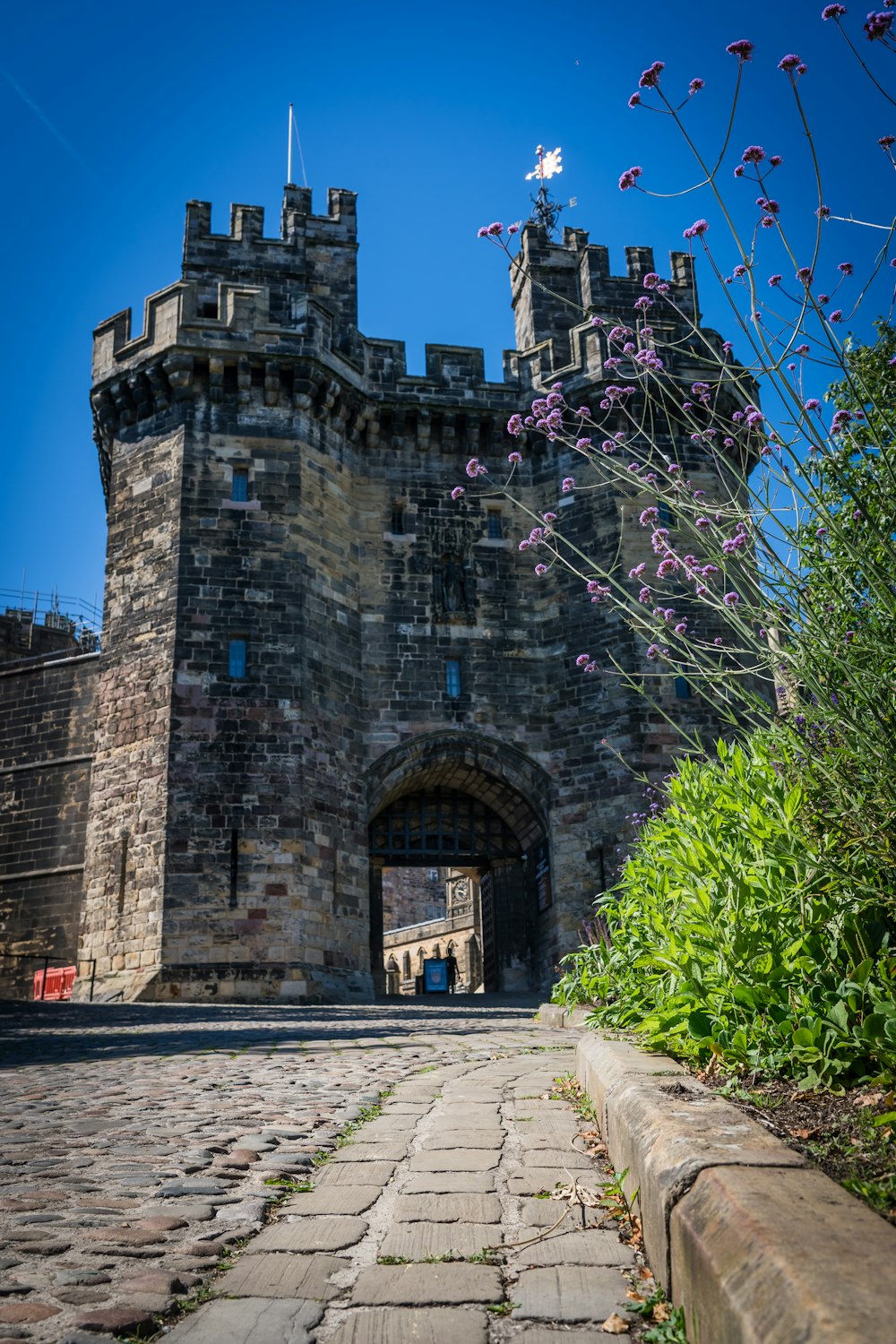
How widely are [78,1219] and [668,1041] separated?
6.32 feet

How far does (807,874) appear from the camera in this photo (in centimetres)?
316

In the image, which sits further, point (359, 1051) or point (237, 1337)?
point (359, 1051)

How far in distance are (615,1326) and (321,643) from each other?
13.1 metres

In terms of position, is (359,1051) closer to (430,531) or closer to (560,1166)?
(560,1166)

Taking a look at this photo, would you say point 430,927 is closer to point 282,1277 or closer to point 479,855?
point 479,855

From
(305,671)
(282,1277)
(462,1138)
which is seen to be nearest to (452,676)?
(305,671)

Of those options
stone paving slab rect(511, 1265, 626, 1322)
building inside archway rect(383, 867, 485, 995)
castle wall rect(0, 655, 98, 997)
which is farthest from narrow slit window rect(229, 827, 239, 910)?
stone paving slab rect(511, 1265, 626, 1322)

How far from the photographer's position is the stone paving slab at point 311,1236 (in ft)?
7.90

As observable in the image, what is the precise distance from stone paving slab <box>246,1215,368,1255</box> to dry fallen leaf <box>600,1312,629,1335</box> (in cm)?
73

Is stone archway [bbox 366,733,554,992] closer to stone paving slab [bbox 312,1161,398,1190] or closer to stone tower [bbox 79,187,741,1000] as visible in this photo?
stone tower [bbox 79,187,741,1000]

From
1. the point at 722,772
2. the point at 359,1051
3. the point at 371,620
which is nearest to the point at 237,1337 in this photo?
the point at 722,772

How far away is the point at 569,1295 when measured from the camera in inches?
81.7

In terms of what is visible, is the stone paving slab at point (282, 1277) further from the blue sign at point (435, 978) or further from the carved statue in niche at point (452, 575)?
the blue sign at point (435, 978)

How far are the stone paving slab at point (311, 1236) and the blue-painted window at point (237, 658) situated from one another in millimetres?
11794
